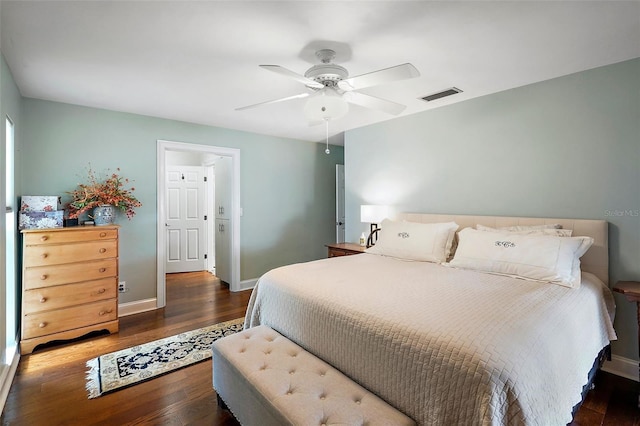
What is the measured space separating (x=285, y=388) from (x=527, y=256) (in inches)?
73.9

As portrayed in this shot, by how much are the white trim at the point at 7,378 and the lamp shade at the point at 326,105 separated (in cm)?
266

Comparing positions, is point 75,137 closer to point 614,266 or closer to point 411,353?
point 411,353

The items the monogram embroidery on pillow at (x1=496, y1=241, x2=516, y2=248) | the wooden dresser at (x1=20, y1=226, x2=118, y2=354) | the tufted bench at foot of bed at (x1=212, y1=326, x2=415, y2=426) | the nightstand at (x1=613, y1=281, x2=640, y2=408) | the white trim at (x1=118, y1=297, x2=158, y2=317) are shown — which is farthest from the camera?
the white trim at (x1=118, y1=297, x2=158, y2=317)

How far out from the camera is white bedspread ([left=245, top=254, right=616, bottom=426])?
3.65ft

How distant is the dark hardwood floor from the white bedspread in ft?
1.36

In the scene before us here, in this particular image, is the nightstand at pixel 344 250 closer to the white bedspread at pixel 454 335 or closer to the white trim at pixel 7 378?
the white bedspread at pixel 454 335

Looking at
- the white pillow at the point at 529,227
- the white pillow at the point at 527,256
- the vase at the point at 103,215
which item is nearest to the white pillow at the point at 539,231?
the white pillow at the point at 529,227

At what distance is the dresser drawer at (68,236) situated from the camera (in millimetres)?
2547

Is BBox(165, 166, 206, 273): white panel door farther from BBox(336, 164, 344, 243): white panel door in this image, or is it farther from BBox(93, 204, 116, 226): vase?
BBox(336, 164, 344, 243): white panel door

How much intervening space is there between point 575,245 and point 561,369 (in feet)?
3.75

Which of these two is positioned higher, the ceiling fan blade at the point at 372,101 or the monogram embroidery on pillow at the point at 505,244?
the ceiling fan blade at the point at 372,101

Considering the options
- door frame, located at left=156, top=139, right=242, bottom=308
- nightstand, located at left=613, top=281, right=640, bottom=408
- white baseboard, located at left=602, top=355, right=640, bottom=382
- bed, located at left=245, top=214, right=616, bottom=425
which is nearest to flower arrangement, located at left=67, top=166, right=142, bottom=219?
door frame, located at left=156, top=139, right=242, bottom=308

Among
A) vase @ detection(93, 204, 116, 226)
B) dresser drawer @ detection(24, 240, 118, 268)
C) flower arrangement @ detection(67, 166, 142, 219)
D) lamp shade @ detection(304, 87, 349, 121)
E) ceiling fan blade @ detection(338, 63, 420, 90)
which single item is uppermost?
ceiling fan blade @ detection(338, 63, 420, 90)

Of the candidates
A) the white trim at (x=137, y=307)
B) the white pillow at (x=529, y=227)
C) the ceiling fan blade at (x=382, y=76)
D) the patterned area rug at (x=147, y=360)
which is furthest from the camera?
the white trim at (x=137, y=307)
